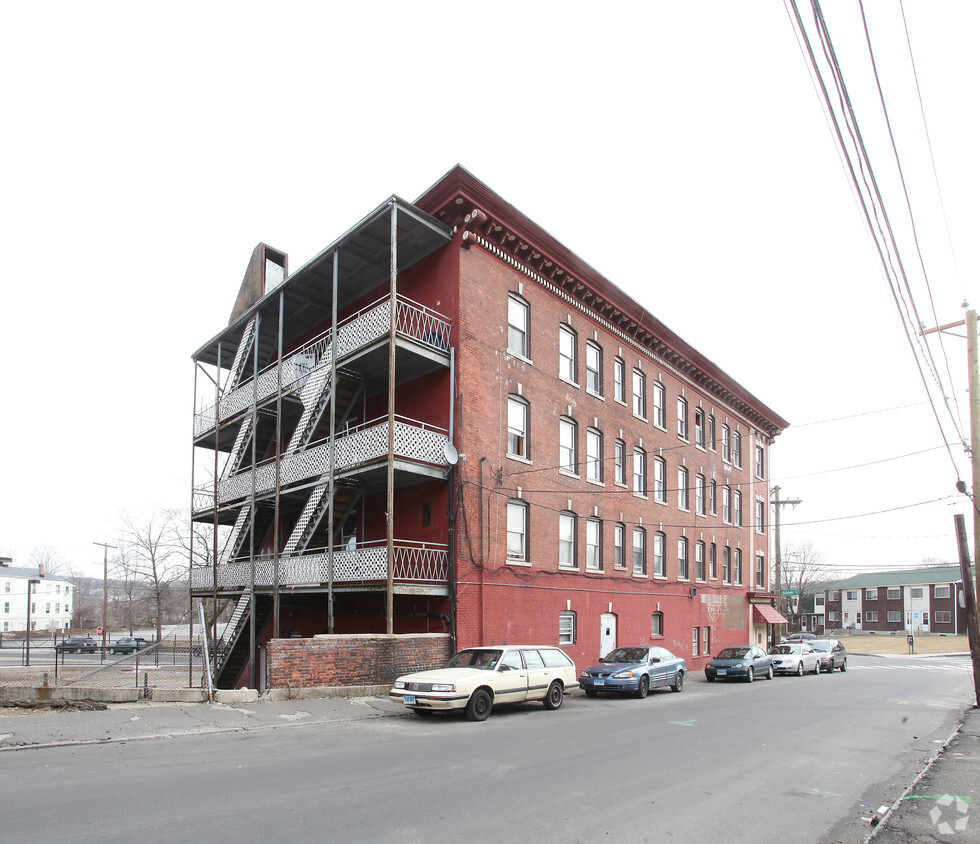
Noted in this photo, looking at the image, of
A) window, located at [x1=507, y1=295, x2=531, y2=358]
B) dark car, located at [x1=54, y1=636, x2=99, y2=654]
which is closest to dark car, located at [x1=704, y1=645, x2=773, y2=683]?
window, located at [x1=507, y1=295, x2=531, y2=358]

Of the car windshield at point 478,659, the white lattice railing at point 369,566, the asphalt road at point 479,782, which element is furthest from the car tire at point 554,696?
the white lattice railing at point 369,566

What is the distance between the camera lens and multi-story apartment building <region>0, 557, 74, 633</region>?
88438 millimetres

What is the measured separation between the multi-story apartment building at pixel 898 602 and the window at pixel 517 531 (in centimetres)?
7813

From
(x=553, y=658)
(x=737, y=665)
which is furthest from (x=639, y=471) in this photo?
(x=553, y=658)

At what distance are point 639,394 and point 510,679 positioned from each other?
57.8ft

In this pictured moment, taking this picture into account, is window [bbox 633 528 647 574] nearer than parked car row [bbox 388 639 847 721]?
No

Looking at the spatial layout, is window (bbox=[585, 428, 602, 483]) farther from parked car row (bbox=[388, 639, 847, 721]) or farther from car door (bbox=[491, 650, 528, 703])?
car door (bbox=[491, 650, 528, 703])

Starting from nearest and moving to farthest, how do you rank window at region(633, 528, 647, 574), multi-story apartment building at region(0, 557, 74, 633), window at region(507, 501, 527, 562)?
window at region(507, 501, 527, 562), window at region(633, 528, 647, 574), multi-story apartment building at region(0, 557, 74, 633)

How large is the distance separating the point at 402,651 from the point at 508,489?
6.16m

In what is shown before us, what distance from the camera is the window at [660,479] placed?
30.8 metres

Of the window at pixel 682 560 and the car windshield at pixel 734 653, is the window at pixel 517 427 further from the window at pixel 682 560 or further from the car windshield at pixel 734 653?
the window at pixel 682 560

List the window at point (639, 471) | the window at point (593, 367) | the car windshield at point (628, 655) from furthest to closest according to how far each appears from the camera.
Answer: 1. the window at point (639, 471)
2. the window at point (593, 367)
3. the car windshield at point (628, 655)

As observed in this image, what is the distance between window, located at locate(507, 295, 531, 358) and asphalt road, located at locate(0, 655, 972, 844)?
39.1 feet

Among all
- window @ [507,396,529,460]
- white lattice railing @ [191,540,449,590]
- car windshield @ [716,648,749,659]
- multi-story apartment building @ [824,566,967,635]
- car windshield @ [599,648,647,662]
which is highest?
window @ [507,396,529,460]
